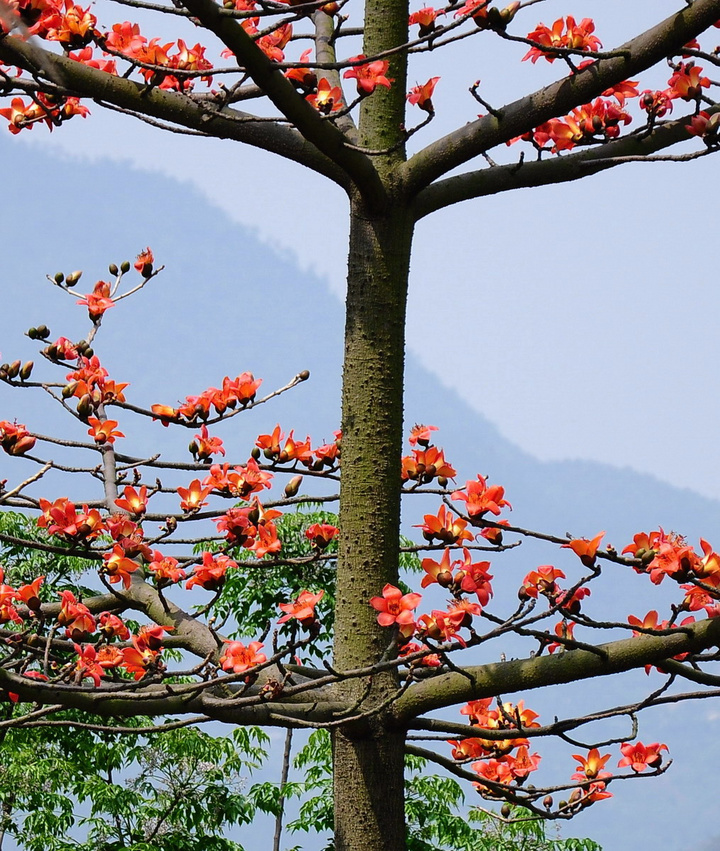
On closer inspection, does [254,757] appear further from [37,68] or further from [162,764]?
→ [37,68]

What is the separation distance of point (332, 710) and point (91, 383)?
172 centimetres

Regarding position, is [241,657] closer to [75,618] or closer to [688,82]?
[75,618]

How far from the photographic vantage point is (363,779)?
2.90m

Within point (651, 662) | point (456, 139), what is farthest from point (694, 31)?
point (651, 662)

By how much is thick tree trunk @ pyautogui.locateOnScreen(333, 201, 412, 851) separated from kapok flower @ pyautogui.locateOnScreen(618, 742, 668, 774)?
87 cm

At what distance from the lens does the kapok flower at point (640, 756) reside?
3.30 meters

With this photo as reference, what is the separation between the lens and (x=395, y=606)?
2.54 m

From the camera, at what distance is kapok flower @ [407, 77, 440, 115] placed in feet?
10.6

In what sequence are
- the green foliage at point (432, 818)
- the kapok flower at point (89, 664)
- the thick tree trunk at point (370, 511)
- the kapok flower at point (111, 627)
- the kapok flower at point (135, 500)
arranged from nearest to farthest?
the kapok flower at point (89, 664) → the thick tree trunk at point (370, 511) → the kapok flower at point (111, 627) → the kapok flower at point (135, 500) → the green foliage at point (432, 818)

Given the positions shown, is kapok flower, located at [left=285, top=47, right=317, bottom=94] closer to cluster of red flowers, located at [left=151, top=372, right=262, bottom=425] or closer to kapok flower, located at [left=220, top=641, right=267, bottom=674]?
cluster of red flowers, located at [left=151, top=372, right=262, bottom=425]

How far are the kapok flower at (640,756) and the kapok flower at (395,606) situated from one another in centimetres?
124

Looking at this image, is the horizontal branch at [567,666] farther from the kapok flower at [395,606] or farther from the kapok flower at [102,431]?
the kapok flower at [102,431]

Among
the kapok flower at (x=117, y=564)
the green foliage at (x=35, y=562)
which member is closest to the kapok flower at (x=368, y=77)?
the kapok flower at (x=117, y=564)

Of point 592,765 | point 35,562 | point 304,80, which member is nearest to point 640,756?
point 592,765
